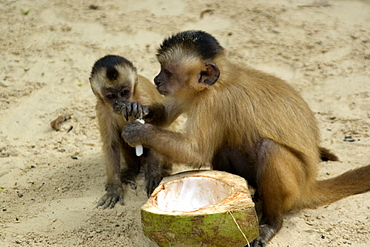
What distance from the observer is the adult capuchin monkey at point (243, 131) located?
Result: 4500mm

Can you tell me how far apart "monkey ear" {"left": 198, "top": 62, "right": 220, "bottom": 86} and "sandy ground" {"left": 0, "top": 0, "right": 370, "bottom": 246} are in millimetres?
1492

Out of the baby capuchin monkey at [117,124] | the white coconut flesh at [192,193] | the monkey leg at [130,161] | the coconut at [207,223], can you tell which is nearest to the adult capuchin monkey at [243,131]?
the white coconut flesh at [192,193]

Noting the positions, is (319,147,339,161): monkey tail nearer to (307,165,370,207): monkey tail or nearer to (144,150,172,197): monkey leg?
(307,165,370,207): monkey tail

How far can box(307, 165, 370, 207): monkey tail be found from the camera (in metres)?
4.91

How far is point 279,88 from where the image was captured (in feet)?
16.2

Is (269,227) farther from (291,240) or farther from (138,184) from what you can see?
(138,184)

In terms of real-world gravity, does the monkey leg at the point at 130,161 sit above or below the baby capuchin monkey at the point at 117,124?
below

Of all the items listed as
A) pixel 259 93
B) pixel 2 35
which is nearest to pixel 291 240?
pixel 259 93

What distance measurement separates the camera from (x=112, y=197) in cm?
537

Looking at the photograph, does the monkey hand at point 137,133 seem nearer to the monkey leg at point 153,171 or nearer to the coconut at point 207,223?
the coconut at point 207,223

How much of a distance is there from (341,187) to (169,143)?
1809 mm

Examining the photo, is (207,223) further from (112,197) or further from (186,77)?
(112,197)

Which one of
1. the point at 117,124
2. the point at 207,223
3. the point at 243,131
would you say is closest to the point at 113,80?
the point at 117,124

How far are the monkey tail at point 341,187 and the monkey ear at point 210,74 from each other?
1453 millimetres
